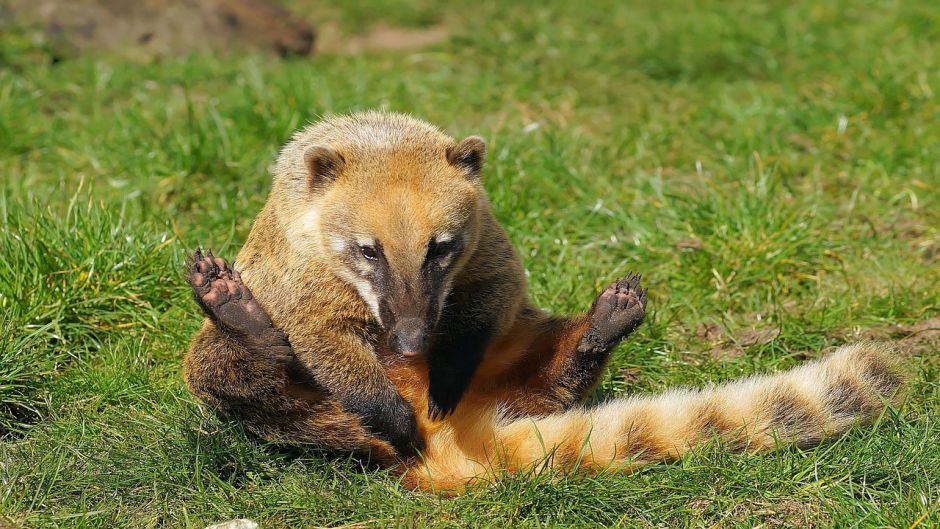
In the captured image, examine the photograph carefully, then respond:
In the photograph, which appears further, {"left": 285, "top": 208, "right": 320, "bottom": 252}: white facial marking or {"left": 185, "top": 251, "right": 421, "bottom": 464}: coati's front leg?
{"left": 285, "top": 208, "right": 320, "bottom": 252}: white facial marking

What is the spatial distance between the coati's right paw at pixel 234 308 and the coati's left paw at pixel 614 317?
133 cm

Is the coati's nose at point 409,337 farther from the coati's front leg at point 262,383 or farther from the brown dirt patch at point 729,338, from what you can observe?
the brown dirt patch at point 729,338

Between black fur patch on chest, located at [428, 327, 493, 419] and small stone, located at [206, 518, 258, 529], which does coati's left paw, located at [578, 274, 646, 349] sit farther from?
small stone, located at [206, 518, 258, 529]

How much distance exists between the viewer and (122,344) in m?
5.28

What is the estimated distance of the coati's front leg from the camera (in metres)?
4.16

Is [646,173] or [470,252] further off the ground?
[470,252]

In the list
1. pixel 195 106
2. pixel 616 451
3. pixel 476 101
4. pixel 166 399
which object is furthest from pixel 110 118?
pixel 616 451

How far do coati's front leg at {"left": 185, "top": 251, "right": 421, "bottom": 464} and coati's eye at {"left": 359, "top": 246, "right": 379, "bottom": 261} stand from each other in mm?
469

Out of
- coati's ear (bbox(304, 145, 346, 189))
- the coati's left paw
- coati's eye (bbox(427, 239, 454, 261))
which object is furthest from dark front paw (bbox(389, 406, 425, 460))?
coati's ear (bbox(304, 145, 346, 189))

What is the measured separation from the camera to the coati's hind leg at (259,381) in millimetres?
4156

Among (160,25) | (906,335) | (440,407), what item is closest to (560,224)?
(906,335)

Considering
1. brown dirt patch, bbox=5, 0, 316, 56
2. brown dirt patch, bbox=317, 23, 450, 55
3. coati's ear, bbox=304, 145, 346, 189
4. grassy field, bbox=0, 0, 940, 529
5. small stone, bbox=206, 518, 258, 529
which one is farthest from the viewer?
brown dirt patch, bbox=317, 23, 450, 55

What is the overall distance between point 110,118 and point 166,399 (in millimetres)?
3651

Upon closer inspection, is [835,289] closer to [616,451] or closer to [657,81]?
[616,451]
